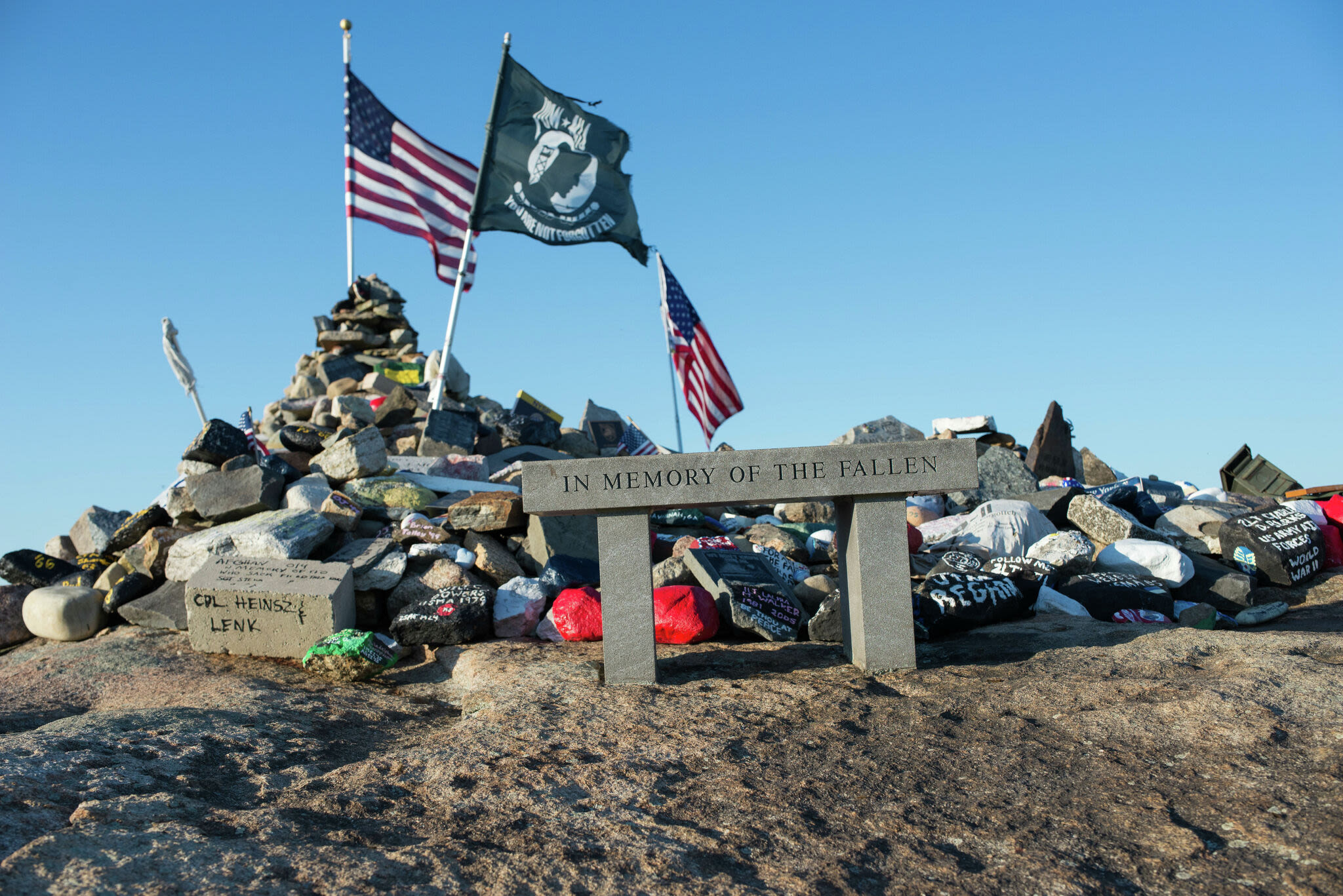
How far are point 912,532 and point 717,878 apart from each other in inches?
271

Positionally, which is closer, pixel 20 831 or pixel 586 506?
pixel 20 831

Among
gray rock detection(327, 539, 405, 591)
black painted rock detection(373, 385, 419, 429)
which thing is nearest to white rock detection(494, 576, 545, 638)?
gray rock detection(327, 539, 405, 591)

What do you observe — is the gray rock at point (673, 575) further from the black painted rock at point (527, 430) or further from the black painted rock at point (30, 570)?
the black painted rock at point (527, 430)

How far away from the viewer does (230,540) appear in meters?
8.08

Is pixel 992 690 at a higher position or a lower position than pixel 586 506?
lower

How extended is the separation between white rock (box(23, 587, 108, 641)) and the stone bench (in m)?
5.39

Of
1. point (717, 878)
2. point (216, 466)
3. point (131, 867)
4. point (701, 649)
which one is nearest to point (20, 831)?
point (131, 867)

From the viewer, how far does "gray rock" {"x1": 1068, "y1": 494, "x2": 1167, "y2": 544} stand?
30.2 ft

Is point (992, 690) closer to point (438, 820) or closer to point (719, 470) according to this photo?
point (719, 470)

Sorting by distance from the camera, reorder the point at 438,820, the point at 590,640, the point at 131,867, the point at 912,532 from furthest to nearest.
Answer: the point at 912,532 → the point at 590,640 → the point at 438,820 → the point at 131,867

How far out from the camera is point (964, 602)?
20.9 feet

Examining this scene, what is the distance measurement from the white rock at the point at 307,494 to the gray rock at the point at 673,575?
141 inches

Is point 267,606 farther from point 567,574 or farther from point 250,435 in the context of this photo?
point 250,435

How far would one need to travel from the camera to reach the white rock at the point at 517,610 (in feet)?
23.0
